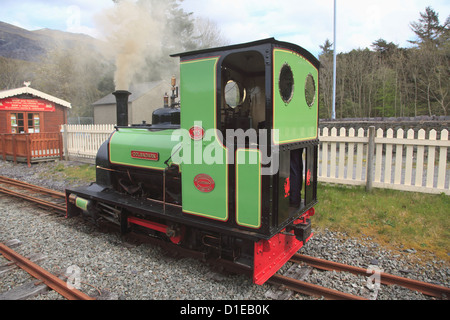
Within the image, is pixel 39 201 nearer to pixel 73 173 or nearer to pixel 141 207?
pixel 73 173

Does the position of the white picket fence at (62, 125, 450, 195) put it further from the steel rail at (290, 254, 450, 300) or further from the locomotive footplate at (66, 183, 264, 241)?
the locomotive footplate at (66, 183, 264, 241)

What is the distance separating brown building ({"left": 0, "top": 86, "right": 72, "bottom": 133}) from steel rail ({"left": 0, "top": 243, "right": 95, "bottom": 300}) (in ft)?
48.0

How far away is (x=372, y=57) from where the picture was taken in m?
23.0

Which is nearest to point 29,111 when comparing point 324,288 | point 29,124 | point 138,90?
point 29,124

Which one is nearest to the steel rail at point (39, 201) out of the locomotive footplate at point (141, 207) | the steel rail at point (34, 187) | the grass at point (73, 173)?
the steel rail at point (34, 187)

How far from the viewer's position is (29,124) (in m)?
17.1

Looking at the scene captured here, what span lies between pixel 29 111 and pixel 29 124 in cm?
72

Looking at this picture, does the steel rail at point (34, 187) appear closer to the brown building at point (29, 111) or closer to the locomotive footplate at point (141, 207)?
the locomotive footplate at point (141, 207)

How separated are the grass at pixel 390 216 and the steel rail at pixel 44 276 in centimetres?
360

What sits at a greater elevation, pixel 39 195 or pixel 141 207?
pixel 141 207

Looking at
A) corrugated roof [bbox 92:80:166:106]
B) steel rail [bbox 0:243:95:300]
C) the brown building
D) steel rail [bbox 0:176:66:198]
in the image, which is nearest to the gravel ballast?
steel rail [bbox 0:243:95:300]

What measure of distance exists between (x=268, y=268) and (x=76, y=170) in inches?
360
